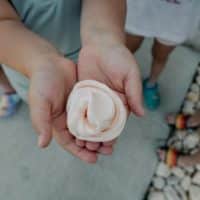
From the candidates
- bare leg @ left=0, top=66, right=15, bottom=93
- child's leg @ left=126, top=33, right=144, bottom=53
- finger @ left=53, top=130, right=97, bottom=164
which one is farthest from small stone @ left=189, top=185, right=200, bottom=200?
bare leg @ left=0, top=66, right=15, bottom=93

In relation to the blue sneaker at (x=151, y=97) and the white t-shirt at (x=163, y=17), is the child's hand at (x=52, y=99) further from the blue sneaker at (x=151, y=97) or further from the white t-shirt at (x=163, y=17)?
the blue sneaker at (x=151, y=97)


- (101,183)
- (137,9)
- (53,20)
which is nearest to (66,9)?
(53,20)

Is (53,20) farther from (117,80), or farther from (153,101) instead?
(153,101)

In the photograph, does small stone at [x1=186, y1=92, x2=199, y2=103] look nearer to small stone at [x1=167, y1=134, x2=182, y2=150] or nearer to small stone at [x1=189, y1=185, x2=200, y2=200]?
small stone at [x1=167, y1=134, x2=182, y2=150]

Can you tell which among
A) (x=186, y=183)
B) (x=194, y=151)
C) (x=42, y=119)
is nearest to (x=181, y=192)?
(x=186, y=183)

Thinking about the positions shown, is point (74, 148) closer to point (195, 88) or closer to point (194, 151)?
point (194, 151)

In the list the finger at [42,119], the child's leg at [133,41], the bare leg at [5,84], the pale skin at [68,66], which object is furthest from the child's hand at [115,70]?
the bare leg at [5,84]
